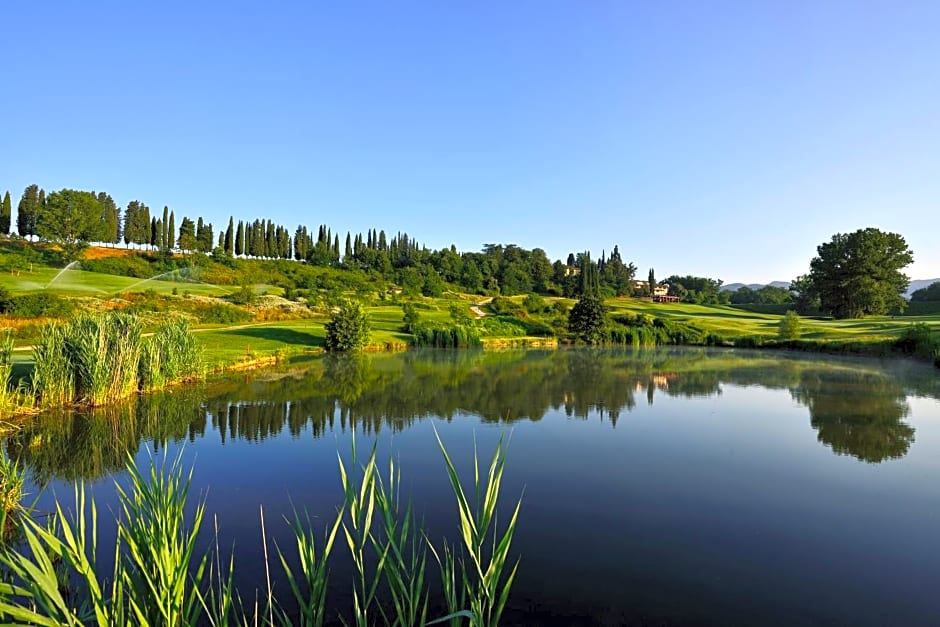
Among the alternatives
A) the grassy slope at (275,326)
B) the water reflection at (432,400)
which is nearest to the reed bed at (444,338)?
the grassy slope at (275,326)

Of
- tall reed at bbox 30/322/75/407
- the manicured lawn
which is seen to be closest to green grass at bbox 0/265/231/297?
the manicured lawn

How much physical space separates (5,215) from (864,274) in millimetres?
119491

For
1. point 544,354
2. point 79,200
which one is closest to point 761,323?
point 544,354

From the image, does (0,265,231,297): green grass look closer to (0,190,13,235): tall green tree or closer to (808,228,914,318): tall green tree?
(0,190,13,235): tall green tree

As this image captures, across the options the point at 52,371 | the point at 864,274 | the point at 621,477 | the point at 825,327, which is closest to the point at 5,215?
the point at 52,371

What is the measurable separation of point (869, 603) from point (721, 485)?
4314mm

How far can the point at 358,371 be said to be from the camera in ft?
87.8

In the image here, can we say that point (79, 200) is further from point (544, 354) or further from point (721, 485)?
point (721, 485)

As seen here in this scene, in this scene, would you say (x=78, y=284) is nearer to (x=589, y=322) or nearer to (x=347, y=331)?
(x=347, y=331)

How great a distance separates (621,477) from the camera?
10.7 metres

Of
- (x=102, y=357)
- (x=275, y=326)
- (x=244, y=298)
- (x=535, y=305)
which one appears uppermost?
(x=535, y=305)

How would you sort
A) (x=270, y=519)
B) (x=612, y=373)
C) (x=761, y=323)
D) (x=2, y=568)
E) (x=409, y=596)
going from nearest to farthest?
(x=409, y=596) → (x=2, y=568) → (x=270, y=519) → (x=612, y=373) → (x=761, y=323)

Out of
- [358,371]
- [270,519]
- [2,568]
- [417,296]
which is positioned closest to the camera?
[2,568]

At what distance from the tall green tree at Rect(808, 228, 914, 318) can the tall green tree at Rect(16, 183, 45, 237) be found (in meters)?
112
